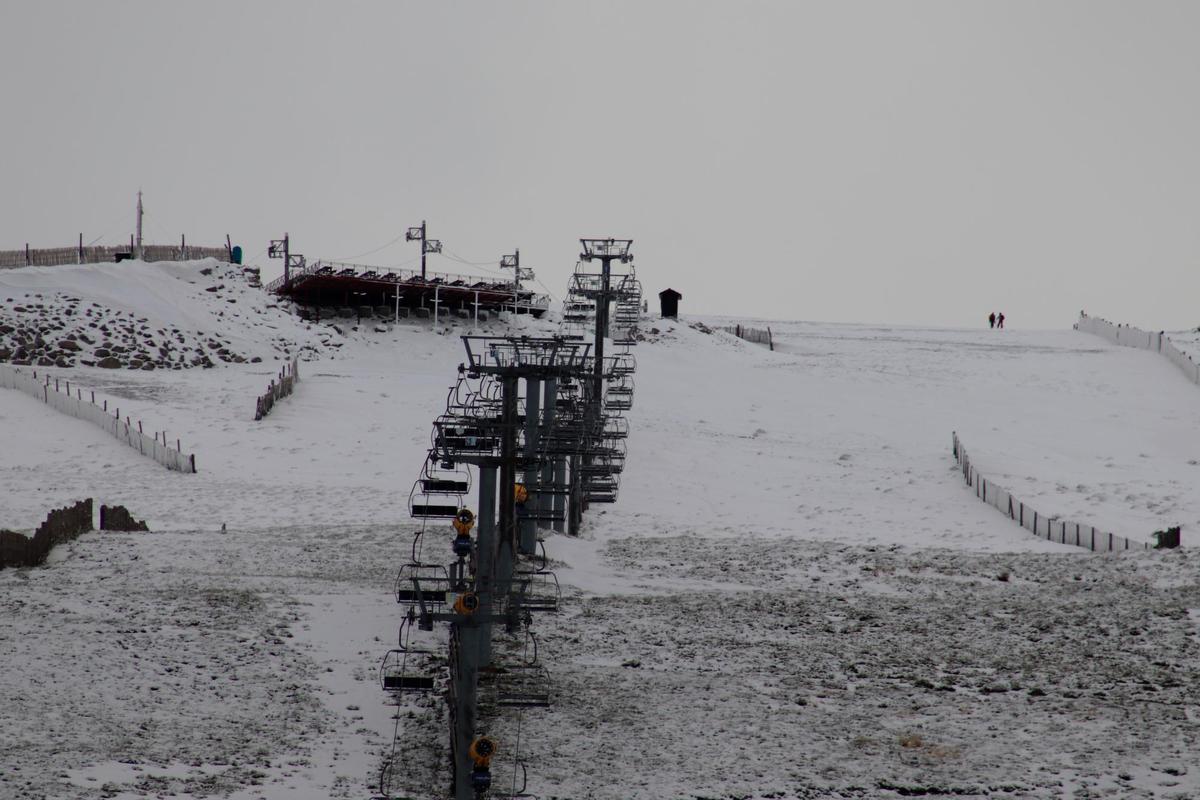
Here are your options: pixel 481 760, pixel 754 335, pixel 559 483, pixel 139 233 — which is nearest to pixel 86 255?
pixel 139 233

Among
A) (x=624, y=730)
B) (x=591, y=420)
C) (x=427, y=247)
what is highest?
(x=427, y=247)

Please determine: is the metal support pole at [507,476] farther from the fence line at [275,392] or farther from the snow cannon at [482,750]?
the fence line at [275,392]

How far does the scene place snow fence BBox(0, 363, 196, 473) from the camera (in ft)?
135

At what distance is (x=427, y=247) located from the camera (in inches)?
3078

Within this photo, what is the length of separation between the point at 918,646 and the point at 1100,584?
5846 mm

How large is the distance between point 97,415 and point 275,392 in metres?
7.67

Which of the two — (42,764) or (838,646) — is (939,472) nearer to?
(838,646)

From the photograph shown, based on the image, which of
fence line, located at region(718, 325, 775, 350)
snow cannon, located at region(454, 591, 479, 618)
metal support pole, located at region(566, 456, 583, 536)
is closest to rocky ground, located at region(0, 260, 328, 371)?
fence line, located at region(718, 325, 775, 350)

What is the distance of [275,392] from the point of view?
51969mm

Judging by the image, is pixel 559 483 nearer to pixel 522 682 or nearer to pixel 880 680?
pixel 880 680

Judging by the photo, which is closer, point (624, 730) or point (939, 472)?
point (624, 730)

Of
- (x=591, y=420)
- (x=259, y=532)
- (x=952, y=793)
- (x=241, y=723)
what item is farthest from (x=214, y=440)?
(x=952, y=793)

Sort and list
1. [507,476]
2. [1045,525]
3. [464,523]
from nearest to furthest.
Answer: [464,523]
[507,476]
[1045,525]

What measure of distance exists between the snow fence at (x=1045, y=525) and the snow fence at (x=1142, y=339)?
A: 3235 centimetres
